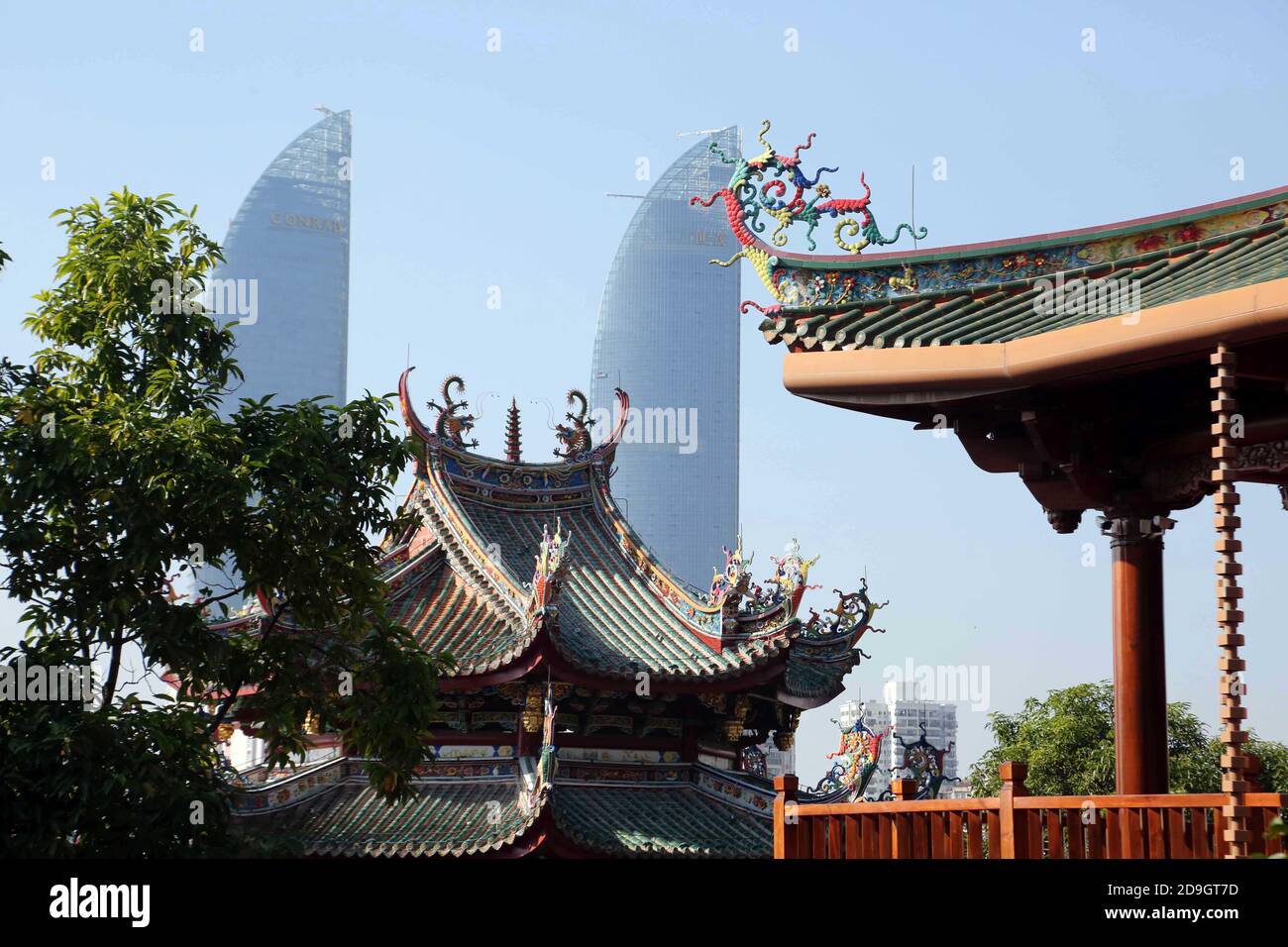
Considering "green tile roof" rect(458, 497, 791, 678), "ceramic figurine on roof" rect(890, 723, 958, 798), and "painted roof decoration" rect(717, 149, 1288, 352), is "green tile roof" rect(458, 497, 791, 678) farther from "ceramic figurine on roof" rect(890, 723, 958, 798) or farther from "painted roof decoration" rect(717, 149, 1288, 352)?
"painted roof decoration" rect(717, 149, 1288, 352)

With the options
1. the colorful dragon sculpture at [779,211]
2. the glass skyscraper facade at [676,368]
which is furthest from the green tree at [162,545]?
the glass skyscraper facade at [676,368]

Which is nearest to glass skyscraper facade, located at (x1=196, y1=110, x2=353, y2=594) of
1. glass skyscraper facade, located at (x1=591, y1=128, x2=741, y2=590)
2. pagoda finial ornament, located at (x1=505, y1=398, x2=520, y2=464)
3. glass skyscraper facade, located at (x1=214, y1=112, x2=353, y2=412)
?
glass skyscraper facade, located at (x1=214, y1=112, x2=353, y2=412)

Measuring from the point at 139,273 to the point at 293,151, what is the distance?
162 metres

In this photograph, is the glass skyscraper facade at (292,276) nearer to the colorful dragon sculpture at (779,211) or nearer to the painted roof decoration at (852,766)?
the painted roof decoration at (852,766)

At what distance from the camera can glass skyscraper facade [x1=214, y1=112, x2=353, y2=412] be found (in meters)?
157

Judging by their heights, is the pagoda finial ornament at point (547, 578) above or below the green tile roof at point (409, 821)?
above

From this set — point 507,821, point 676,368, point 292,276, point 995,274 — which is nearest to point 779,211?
point 995,274

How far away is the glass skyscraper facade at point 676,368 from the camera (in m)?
154

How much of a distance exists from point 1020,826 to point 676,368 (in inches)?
5756

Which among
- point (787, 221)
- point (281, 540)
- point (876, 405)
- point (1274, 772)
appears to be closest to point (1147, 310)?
point (876, 405)

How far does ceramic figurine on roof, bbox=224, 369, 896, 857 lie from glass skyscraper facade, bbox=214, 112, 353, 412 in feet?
430

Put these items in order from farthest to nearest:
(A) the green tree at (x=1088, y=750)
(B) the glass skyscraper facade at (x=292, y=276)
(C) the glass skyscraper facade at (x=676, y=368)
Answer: (B) the glass skyscraper facade at (x=292, y=276)
(C) the glass skyscraper facade at (x=676, y=368)
(A) the green tree at (x=1088, y=750)

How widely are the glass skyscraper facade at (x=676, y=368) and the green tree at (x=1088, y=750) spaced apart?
12268 cm

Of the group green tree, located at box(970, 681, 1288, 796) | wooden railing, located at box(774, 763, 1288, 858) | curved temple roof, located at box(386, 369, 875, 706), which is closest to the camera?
wooden railing, located at box(774, 763, 1288, 858)
